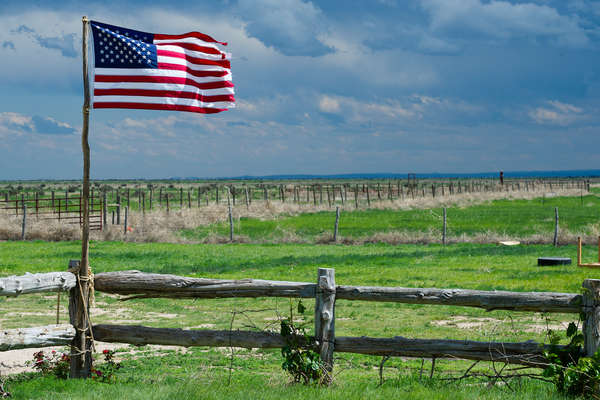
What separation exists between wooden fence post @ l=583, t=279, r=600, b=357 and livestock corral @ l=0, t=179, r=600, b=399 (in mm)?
16

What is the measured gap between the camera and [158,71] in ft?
24.6

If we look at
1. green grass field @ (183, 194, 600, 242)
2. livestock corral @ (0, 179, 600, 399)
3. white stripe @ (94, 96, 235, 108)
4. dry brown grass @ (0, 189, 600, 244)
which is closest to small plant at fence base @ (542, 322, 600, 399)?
livestock corral @ (0, 179, 600, 399)

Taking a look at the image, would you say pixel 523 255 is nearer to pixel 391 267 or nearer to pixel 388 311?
pixel 391 267

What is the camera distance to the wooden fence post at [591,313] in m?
6.47

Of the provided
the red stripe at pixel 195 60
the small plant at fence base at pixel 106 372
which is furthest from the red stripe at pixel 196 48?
the small plant at fence base at pixel 106 372

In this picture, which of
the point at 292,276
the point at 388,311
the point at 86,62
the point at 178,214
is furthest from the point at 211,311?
the point at 178,214

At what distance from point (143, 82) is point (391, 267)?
51.6ft

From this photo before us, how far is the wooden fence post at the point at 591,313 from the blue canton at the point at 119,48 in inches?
218

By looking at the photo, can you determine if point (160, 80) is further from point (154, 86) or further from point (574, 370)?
point (574, 370)

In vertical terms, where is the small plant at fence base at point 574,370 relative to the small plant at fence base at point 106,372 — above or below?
above

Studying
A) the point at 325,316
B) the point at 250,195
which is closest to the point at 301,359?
the point at 325,316

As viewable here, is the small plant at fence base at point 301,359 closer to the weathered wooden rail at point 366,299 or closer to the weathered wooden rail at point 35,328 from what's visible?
the weathered wooden rail at point 366,299

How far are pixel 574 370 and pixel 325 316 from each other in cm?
261

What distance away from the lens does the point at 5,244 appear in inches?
1198
